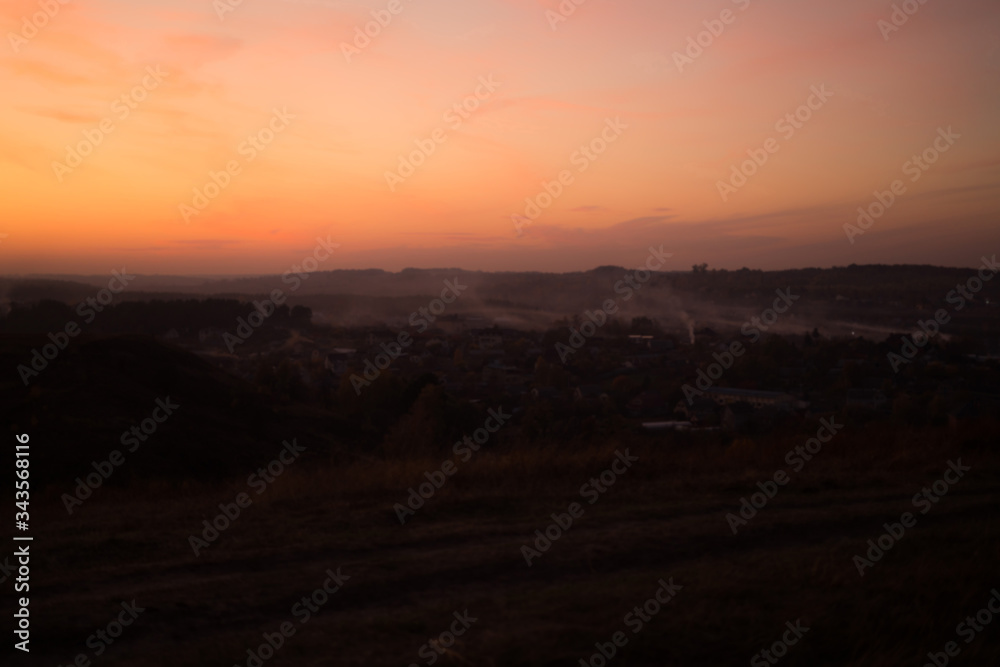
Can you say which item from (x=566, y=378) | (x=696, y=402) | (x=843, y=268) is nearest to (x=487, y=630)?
(x=696, y=402)

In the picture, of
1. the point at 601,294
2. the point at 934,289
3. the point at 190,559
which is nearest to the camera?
the point at 190,559

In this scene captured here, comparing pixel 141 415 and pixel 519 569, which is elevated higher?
pixel 519 569

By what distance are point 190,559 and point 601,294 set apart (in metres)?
69.2

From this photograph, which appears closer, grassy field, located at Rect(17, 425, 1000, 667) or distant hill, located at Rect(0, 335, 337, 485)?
grassy field, located at Rect(17, 425, 1000, 667)

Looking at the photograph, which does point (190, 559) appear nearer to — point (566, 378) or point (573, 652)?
point (573, 652)

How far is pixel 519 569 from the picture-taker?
18.8ft

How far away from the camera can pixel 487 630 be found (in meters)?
4.46

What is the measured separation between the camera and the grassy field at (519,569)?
430 centimetres

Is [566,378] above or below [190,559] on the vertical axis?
below

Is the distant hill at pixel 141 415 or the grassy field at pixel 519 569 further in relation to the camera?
the distant hill at pixel 141 415

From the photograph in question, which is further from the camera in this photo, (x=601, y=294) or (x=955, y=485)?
(x=601, y=294)

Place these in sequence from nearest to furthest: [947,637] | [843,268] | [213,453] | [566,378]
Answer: [947,637] → [213,453] → [566,378] → [843,268]

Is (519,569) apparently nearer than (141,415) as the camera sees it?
Yes

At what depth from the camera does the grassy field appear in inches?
169
